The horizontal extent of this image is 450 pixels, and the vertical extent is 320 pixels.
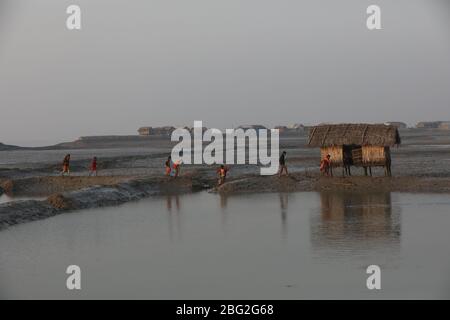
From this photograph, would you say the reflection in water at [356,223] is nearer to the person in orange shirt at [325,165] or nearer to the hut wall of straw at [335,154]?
the person in orange shirt at [325,165]

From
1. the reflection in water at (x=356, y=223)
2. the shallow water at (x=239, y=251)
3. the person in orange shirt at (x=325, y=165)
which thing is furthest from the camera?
the person in orange shirt at (x=325, y=165)

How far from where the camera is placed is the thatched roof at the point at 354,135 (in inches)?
Result: 957

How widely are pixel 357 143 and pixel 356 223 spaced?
9564 millimetres

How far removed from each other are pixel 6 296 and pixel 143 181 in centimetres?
1591

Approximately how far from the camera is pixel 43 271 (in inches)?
445

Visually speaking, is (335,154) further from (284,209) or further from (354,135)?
(284,209)

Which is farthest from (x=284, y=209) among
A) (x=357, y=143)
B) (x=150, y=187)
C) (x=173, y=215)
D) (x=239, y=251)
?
(x=150, y=187)

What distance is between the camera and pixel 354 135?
24.8 m

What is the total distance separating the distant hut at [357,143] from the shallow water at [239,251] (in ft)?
15.8

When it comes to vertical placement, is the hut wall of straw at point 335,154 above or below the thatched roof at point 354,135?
below

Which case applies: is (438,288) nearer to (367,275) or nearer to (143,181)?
(367,275)

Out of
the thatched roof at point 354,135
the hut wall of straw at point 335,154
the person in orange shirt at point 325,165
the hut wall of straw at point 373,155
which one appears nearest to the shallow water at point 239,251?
the thatched roof at point 354,135

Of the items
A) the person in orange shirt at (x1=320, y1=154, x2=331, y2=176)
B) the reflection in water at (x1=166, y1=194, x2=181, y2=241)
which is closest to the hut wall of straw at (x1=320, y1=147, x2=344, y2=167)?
the person in orange shirt at (x1=320, y1=154, x2=331, y2=176)
